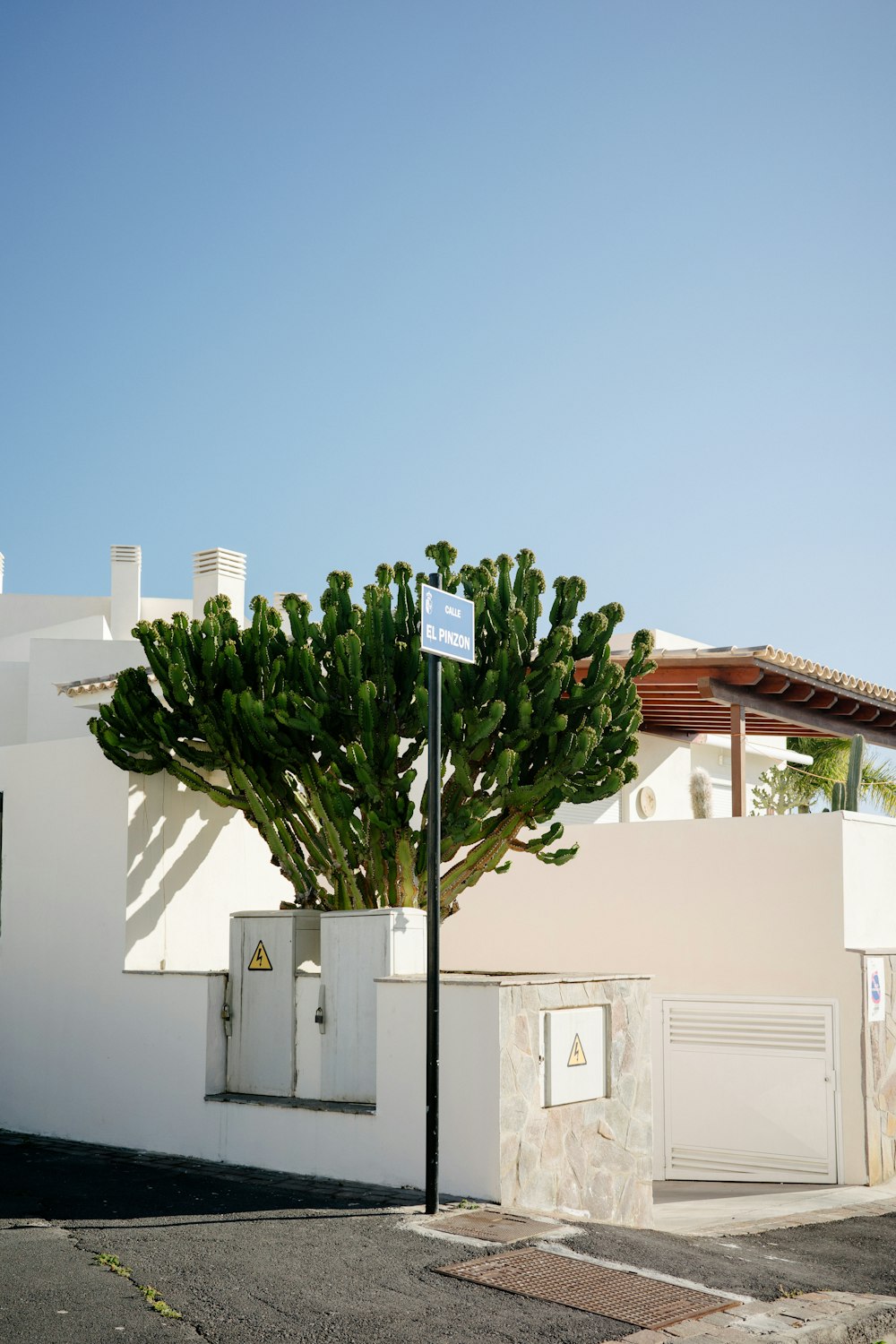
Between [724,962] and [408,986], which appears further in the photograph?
[724,962]

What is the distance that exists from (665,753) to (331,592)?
1107cm

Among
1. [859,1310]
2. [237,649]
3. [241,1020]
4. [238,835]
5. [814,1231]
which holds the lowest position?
[814,1231]

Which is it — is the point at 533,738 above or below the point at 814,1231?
above

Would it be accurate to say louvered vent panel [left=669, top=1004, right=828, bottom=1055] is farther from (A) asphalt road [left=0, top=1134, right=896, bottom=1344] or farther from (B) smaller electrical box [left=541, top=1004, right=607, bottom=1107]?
(B) smaller electrical box [left=541, top=1004, right=607, bottom=1107]

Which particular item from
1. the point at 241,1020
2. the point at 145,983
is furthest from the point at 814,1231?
the point at 145,983

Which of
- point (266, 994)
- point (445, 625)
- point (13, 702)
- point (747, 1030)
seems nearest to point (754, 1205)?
point (747, 1030)

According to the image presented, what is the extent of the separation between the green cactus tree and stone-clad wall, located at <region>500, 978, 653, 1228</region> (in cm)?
181

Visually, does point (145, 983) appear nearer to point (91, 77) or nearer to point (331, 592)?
point (331, 592)

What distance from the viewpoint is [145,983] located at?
11.3 m

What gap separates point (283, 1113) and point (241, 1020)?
1047mm

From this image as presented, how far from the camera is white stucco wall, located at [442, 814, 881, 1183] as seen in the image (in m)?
13.5

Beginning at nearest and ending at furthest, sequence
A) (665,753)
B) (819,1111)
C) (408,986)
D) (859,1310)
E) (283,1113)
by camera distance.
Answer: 1. (859,1310)
2. (408,986)
3. (283,1113)
4. (819,1111)
5. (665,753)

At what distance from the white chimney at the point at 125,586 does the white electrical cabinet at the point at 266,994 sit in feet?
77.7

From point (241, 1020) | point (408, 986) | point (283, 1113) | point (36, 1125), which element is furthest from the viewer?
point (36, 1125)
